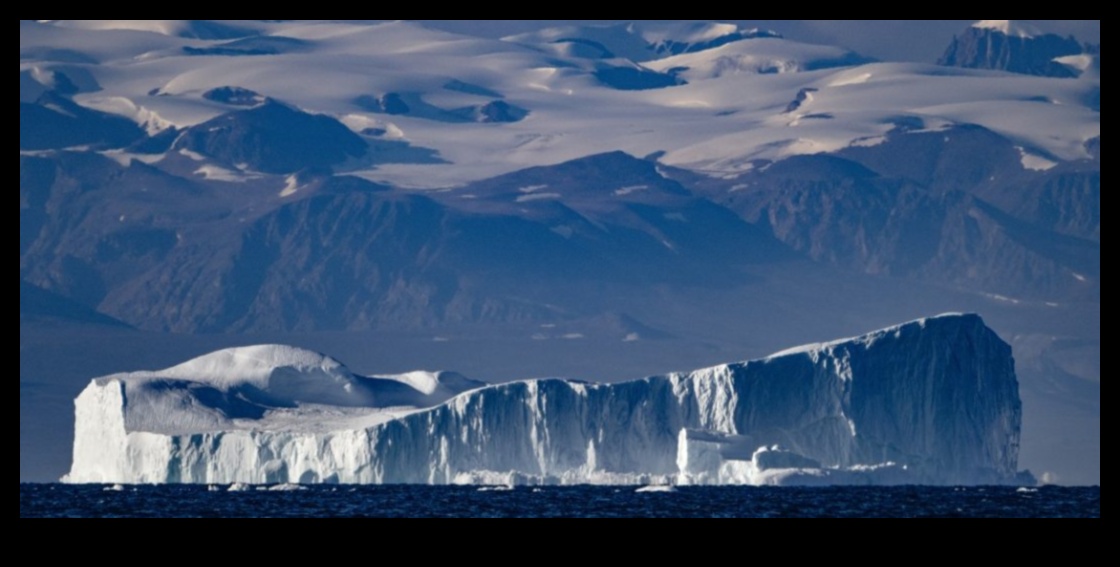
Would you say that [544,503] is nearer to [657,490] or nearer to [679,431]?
[657,490]

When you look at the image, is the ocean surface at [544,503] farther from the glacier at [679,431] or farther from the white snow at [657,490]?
the glacier at [679,431]

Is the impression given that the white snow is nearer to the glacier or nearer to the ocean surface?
the ocean surface

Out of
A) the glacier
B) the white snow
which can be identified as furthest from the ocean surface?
the glacier

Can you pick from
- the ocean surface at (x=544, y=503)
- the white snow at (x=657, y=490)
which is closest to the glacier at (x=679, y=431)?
the white snow at (x=657, y=490)

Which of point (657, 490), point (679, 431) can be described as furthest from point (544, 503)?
point (679, 431)
